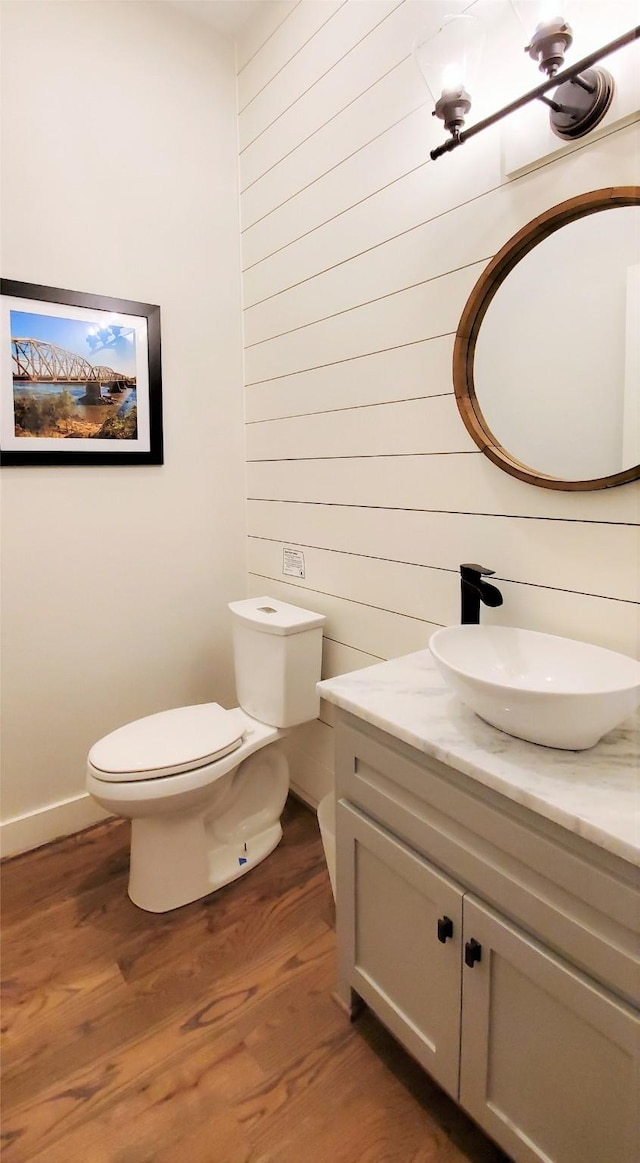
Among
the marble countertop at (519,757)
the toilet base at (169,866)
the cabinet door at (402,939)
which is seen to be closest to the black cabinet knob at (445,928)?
the cabinet door at (402,939)

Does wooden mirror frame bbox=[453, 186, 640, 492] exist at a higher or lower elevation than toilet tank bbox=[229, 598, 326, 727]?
higher

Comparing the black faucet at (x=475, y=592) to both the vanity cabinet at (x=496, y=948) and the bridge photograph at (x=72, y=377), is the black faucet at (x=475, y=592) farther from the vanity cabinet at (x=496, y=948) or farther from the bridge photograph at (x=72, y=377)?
the bridge photograph at (x=72, y=377)

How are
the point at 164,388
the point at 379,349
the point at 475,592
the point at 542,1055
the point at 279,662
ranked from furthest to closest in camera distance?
the point at 164,388 < the point at 279,662 < the point at 379,349 < the point at 475,592 < the point at 542,1055

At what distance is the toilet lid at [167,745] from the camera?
1.56 meters

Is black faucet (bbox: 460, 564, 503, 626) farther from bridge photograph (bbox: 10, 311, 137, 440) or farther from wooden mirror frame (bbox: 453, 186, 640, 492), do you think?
bridge photograph (bbox: 10, 311, 137, 440)

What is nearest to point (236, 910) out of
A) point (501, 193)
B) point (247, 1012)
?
point (247, 1012)

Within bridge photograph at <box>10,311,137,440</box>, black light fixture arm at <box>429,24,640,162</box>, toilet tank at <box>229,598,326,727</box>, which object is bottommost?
toilet tank at <box>229,598,326,727</box>

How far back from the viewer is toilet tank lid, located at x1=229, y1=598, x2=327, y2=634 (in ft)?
5.98

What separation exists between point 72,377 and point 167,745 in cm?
125

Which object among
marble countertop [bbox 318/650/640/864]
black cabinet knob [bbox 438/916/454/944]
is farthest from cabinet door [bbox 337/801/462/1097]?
marble countertop [bbox 318/650/640/864]

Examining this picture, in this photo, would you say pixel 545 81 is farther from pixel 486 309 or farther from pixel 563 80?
pixel 486 309

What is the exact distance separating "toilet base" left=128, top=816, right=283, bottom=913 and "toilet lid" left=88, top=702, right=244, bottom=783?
8.6 inches

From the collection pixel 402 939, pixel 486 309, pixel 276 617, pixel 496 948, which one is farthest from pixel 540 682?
pixel 276 617

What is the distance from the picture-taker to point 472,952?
0.95 m
